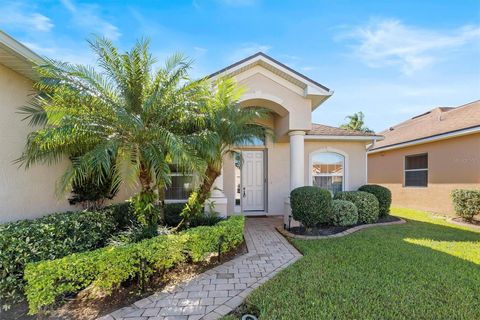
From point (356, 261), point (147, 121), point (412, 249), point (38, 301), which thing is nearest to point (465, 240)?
point (412, 249)

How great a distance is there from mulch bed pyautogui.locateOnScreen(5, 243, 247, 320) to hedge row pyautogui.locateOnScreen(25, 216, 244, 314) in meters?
0.16

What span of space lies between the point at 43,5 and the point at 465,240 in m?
13.7

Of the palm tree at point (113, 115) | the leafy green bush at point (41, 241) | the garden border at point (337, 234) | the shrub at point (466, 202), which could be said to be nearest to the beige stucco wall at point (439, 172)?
the shrub at point (466, 202)

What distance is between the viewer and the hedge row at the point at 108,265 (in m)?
3.16

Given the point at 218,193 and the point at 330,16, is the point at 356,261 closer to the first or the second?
the point at 218,193

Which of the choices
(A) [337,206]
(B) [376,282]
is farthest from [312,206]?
(B) [376,282]

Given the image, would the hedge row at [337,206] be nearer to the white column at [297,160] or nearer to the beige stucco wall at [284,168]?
the white column at [297,160]

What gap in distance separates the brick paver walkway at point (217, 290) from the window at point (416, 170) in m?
10.7

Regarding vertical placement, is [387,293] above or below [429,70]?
below

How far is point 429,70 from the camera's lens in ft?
28.6

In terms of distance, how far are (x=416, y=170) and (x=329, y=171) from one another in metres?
5.83

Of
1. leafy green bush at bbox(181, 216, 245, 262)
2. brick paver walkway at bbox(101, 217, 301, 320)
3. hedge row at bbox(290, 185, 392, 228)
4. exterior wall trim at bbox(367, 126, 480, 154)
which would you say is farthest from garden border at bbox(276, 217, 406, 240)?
exterior wall trim at bbox(367, 126, 480, 154)

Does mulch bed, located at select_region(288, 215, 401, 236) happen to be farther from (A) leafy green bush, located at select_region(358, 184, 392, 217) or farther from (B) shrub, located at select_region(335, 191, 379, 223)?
(A) leafy green bush, located at select_region(358, 184, 392, 217)

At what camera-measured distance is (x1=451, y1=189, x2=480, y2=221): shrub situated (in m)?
9.14
